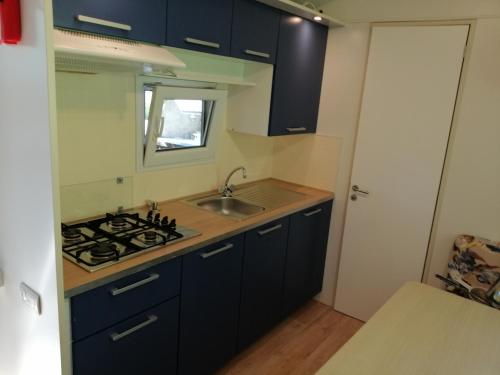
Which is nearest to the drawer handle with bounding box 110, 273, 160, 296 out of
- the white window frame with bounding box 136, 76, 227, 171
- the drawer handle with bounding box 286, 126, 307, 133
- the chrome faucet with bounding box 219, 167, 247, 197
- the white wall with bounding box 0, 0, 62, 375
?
the white wall with bounding box 0, 0, 62, 375

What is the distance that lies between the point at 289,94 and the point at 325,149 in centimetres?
58

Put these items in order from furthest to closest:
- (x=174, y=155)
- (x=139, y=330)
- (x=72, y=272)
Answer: (x=174, y=155)
(x=139, y=330)
(x=72, y=272)

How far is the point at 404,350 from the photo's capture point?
1353 millimetres

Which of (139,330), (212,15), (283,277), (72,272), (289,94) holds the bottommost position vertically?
(283,277)

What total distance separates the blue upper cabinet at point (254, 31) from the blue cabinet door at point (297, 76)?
9cm

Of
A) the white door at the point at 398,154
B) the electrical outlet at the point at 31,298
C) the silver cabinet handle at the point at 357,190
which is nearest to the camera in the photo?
the electrical outlet at the point at 31,298

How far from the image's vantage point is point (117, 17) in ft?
5.29

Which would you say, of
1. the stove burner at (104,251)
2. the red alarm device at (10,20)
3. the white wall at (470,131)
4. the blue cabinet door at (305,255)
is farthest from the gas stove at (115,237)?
the white wall at (470,131)

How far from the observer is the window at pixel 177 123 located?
7.40 feet

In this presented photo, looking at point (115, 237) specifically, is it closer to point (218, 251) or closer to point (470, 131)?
point (218, 251)

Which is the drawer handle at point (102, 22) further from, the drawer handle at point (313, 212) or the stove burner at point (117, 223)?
the drawer handle at point (313, 212)

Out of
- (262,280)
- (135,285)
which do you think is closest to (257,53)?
(262,280)

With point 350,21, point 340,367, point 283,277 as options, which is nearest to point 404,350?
point 340,367

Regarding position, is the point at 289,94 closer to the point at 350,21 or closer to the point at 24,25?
the point at 350,21
